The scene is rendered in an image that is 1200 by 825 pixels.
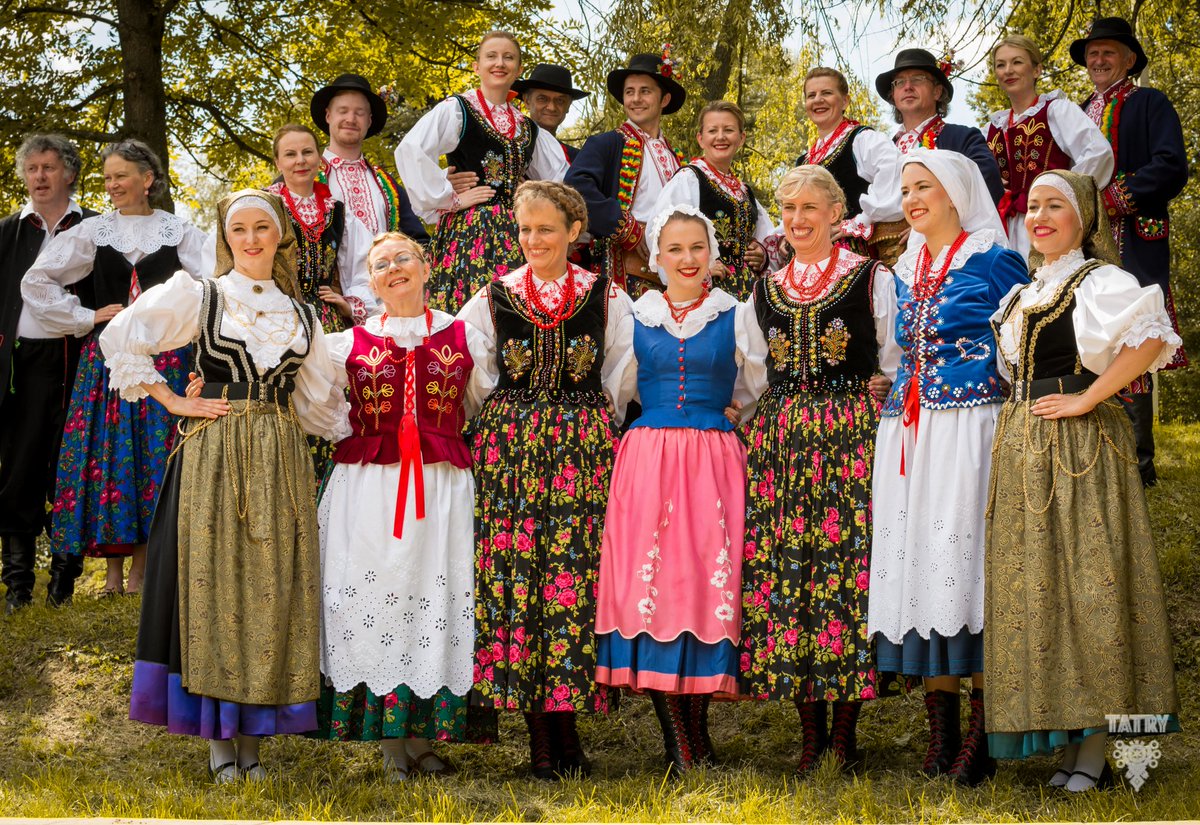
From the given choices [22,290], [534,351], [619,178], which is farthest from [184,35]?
[534,351]

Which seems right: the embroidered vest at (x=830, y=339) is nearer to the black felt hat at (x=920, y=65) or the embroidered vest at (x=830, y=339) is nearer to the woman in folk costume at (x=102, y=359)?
the black felt hat at (x=920, y=65)

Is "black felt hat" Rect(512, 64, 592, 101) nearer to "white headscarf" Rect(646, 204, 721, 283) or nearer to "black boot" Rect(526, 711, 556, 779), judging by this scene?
"white headscarf" Rect(646, 204, 721, 283)

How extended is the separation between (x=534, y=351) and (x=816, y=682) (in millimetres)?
1436

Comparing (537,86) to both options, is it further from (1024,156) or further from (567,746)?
(567,746)

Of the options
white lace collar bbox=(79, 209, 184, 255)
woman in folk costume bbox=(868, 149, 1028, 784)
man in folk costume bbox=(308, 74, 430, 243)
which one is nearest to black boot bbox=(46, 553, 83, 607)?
white lace collar bbox=(79, 209, 184, 255)

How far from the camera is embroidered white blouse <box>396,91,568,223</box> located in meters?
5.70

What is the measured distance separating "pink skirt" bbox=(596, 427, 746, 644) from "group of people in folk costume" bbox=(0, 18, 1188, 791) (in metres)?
0.01

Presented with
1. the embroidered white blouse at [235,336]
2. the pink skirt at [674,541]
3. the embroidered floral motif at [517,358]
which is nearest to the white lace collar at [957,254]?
the pink skirt at [674,541]

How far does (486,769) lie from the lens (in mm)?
4816

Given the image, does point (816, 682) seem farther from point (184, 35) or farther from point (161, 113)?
point (184, 35)

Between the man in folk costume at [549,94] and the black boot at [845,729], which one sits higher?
the man in folk costume at [549,94]

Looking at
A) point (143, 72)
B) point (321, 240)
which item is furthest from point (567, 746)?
point (143, 72)

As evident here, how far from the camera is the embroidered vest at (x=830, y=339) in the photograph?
14.9 feet

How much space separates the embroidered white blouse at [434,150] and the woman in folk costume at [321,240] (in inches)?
12.7
